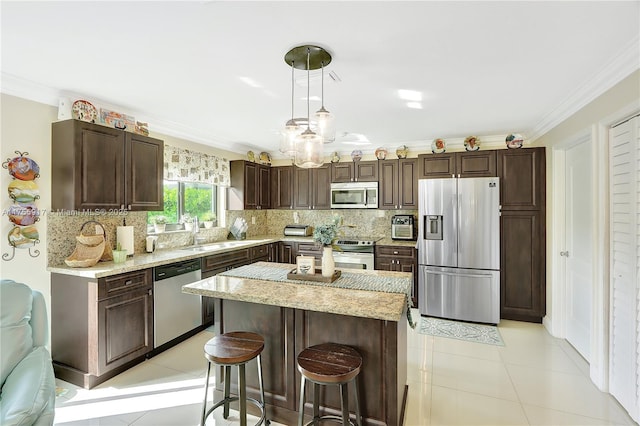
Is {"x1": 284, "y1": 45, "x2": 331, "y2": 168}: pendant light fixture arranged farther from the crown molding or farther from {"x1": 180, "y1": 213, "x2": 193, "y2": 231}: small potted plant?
{"x1": 180, "y1": 213, "x2": 193, "y2": 231}: small potted plant

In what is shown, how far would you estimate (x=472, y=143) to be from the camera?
4266 mm

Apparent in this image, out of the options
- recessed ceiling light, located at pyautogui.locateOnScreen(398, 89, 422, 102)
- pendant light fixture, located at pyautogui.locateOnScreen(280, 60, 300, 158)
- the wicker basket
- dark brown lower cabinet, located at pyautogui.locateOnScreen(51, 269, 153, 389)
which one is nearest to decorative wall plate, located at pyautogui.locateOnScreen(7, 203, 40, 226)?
the wicker basket

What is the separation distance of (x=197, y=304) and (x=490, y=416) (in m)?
3.00

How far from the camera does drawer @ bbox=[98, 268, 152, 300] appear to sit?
250cm

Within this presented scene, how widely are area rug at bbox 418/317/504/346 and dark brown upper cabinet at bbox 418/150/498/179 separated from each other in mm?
1994

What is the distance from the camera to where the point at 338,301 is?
5.89ft

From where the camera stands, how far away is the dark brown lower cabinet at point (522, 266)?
3.85 meters

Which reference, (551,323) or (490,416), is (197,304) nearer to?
(490,416)

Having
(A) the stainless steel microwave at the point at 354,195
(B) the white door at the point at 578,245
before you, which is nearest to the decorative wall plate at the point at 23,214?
(A) the stainless steel microwave at the point at 354,195

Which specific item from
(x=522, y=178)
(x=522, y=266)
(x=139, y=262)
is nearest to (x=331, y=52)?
(x=139, y=262)

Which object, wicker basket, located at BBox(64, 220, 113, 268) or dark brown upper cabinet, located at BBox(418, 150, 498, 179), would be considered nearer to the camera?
wicker basket, located at BBox(64, 220, 113, 268)

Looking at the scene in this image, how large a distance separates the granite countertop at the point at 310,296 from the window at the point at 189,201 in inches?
83.9

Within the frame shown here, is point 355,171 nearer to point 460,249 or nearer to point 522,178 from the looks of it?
point 460,249

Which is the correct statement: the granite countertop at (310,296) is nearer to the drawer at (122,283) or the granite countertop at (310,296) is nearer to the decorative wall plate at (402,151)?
the drawer at (122,283)
